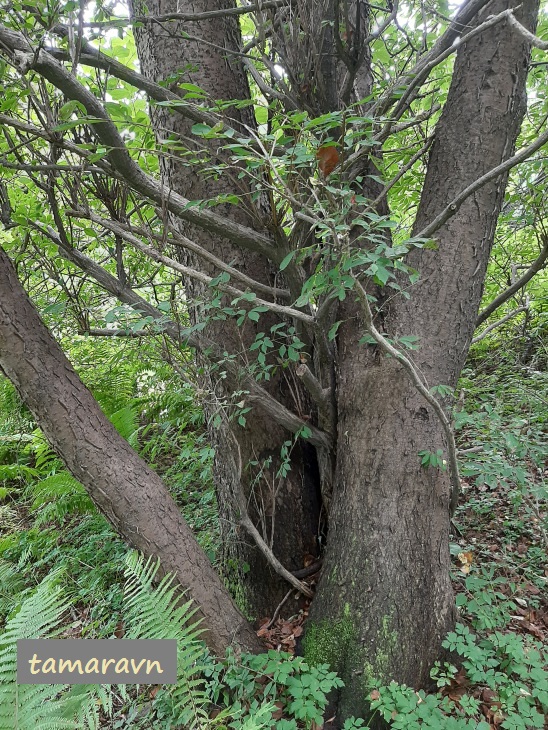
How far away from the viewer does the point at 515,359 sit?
4.82 metres

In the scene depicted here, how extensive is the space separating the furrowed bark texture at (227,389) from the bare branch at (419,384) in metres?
0.76

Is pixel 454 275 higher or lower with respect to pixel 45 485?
higher

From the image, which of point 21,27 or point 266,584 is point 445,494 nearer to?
point 266,584

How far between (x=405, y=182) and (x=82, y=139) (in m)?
1.94

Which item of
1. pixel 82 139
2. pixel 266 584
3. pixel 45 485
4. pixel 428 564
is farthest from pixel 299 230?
pixel 45 485

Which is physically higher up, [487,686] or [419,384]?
[419,384]

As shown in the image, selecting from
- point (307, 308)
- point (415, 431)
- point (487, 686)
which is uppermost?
point (307, 308)

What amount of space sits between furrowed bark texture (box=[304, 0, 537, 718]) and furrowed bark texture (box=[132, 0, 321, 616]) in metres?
0.34

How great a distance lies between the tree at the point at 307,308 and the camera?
179cm

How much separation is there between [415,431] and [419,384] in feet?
1.28

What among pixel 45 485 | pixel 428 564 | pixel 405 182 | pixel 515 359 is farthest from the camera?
pixel 515 359

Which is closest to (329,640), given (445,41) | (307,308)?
(307,308)

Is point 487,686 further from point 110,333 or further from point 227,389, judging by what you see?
point 110,333

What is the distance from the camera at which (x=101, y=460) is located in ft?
6.14
